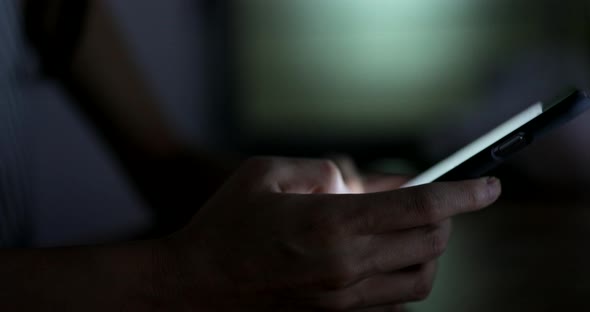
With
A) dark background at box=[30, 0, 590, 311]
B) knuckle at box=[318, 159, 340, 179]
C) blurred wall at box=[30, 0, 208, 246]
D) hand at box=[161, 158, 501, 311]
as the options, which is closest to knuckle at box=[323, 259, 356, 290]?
hand at box=[161, 158, 501, 311]

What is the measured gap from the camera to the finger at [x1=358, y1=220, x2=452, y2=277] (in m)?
0.35

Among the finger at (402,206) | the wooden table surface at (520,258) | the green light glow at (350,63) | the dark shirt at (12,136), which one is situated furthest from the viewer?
the green light glow at (350,63)

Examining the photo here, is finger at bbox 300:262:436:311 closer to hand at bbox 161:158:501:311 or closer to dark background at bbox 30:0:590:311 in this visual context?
hand at bbox 161:158:501:311

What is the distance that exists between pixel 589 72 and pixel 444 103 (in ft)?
1.33

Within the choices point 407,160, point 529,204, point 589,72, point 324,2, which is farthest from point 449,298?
point 324,2

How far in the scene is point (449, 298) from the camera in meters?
0.50

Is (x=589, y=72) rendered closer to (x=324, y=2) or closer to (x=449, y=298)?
(x=324, y=2)

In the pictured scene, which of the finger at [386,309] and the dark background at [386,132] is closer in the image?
the finger at [386,309]

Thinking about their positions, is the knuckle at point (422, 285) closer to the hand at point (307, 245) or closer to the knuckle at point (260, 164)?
the hand at point (307, 245)

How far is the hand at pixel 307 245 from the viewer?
0.34m

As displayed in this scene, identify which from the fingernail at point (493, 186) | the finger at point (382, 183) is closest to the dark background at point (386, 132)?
the finger at point (382, 183)

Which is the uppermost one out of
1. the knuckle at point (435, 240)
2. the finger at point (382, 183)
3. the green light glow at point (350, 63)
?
the green light glow at point (350, 63)

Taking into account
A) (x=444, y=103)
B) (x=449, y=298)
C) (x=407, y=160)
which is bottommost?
(x=449, y=298)

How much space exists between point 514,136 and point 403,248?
0.32 ft
